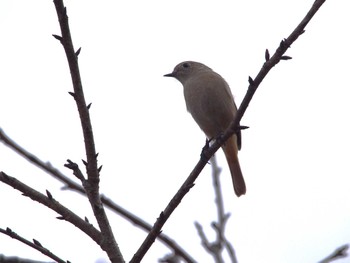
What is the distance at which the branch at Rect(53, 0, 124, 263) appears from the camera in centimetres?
240

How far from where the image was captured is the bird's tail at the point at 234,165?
6188 millimetres

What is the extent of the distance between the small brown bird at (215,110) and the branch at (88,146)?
3569mm

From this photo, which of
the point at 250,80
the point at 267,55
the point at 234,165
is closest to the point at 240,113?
the point at 250,80

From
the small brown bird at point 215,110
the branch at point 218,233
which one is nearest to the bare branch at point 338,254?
the branch at point 218,233

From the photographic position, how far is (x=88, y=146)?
2.60 m

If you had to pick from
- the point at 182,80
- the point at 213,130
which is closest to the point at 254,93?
the point at 213,130

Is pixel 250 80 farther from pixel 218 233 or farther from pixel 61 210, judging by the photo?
pixel 61 210

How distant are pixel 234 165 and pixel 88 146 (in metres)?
3.91

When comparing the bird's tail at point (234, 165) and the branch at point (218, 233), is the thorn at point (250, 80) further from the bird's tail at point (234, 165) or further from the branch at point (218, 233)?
the bird's tail at point (234, 165)

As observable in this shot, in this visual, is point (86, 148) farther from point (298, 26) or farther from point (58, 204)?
point (298, 26)

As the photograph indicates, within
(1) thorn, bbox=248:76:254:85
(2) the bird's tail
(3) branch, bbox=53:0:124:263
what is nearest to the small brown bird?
(2) the bird's tail

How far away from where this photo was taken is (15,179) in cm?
243

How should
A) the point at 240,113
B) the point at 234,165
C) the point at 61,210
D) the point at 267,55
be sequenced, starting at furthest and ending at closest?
the point at 234,165 → the point at 240,113 → the point at 267,55 → the point at 61,210

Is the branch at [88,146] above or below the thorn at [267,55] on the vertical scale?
below
